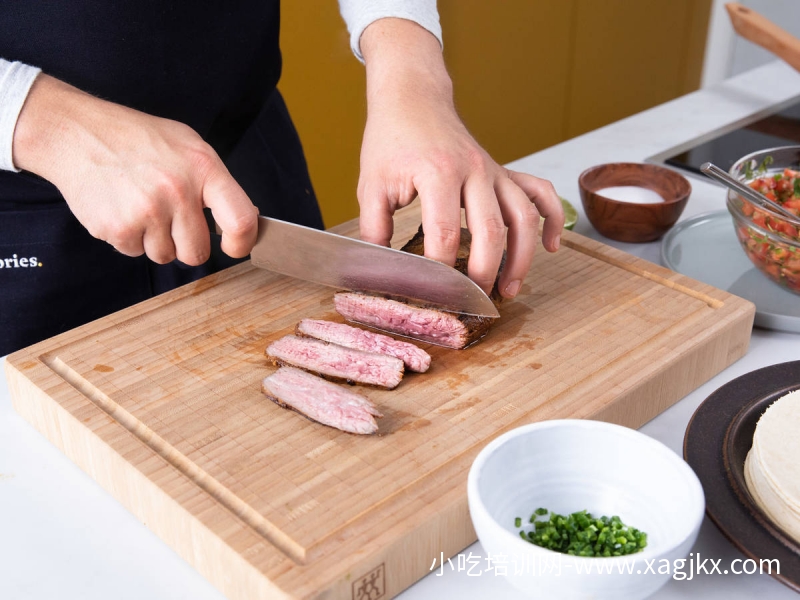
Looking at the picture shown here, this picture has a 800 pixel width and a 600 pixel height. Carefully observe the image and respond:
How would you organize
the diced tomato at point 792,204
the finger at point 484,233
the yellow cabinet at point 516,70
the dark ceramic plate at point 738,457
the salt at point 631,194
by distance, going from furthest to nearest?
1. the yellow cabinet at point 516,70
2. the salt at point 631,194
3. the diced tomato at point 792,204
4. the finger at point 484,233
5. the dark ceramic plate at point 738,457

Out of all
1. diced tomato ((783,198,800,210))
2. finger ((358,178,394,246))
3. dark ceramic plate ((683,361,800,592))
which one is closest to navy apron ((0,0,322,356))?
finger ((358,178,394,246))

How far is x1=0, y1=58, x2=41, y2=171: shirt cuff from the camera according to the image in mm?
1558

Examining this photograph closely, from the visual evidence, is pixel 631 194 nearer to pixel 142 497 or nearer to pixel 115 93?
pixel 115 93

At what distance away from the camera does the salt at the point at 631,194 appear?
2.22 meters

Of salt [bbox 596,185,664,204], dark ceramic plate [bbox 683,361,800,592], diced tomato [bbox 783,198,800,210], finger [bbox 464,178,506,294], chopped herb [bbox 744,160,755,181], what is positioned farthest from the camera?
salt [bbox 596,185,664,204]

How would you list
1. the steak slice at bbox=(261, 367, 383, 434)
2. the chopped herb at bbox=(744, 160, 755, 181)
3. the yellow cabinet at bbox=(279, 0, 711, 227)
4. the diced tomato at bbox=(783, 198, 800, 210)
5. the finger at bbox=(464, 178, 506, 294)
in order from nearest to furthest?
1. the steak slice at bbox=(261, 367, 383, 434)
2. the finger at bbox=(464, 178, 506, 294)
3. the diced tomato at bbox=(783, 198, 800, 210)
4. the chopped herb at bbox=(744, 160, 755, 181)
5. the yellow cabinet at bbox=(279, 0, 711, 227)

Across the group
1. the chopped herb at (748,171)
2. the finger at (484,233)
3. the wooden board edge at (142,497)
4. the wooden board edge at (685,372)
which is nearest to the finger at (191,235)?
the wooden board edge at (142,497)

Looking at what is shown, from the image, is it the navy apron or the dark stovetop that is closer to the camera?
the navy apron

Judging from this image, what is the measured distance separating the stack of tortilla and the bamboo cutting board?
0.95 ft

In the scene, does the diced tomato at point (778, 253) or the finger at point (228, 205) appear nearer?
the finger at point (228, 205)

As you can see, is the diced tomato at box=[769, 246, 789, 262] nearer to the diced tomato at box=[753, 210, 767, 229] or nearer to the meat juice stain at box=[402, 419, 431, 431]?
the diced tomato at box=[753, 210, 767, 229]

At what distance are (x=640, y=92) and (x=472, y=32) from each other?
6.32 feet

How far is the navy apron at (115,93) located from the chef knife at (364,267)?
1.24ft

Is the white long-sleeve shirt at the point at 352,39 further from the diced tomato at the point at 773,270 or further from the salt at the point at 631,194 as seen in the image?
the diced tomato at the point at 773,270
